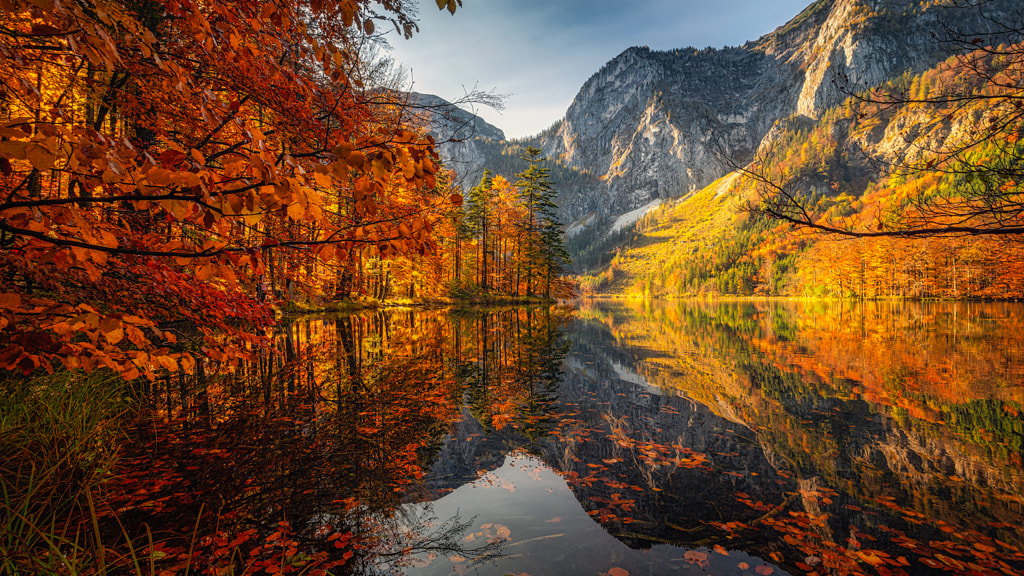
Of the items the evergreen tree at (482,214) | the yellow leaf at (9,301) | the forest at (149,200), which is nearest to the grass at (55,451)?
the forest at (149,200)

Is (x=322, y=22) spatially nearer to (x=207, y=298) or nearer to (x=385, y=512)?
(x=207, y=298)

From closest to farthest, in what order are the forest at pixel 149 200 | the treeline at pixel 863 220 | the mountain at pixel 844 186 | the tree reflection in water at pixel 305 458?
the forest at pixel 149 200 → the tree reflection in water at pixel 305 458 → the treeline at pixel 863 220 → the mountain at pixel 844 186

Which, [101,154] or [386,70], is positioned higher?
[386,70]

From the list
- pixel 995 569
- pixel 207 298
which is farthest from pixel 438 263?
pixel 995 569

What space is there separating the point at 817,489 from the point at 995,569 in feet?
4.00

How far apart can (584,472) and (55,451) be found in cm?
510

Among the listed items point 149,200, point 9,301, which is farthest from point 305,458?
point 149,200

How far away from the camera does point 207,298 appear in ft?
15.5

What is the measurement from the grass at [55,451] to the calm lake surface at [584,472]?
371 millimetres

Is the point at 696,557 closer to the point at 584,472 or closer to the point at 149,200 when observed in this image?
the point at 584,472

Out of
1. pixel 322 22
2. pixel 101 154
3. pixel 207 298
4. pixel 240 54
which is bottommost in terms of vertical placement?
pixel 207 298

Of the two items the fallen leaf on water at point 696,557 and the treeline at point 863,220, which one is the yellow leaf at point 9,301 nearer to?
the treeline at point 863,220

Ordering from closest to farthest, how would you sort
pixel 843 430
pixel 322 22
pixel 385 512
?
pixel 385 512, pixel 322 22, pixel 843 430

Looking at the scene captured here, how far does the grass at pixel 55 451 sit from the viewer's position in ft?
8.77
